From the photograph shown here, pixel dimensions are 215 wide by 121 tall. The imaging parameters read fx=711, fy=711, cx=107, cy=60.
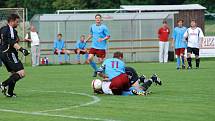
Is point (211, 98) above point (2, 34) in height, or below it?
below

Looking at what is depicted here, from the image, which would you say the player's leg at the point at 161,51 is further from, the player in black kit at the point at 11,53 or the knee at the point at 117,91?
the player in black kit at the point at 11,53

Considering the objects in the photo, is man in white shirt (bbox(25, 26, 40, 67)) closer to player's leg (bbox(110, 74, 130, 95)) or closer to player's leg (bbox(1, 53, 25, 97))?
player's leg (bbox(1, 53, 25, 97))

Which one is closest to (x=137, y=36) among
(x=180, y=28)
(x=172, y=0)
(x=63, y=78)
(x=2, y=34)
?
(x=180, y=28)

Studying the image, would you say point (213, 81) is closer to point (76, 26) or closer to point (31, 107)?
point (31, 107)

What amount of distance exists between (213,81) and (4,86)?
7.18 meters

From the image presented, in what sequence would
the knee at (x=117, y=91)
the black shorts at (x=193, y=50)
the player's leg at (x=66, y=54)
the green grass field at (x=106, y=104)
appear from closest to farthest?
the green grass field at (x=106, y=104), the knee at (x=117, y=91), the black shorts at (x=193, y=50), the player's leg at (x=66, y=54)

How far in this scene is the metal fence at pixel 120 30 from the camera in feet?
134

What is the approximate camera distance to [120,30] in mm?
41781

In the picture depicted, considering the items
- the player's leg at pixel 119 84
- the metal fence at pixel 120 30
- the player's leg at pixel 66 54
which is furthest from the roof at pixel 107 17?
the player's leg at pixel 119 84

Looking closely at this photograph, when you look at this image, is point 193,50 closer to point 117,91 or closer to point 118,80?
point 117,91

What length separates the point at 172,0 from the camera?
81.1 metres

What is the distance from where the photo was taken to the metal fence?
134ft

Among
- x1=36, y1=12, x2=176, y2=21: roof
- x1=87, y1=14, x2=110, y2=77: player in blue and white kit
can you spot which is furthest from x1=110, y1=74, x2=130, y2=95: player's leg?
x1=36, y1=12, x2=176, y2=21: roof

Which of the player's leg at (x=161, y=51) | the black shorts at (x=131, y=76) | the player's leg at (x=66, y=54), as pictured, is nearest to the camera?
the black shorts at (x=131, y=76)
